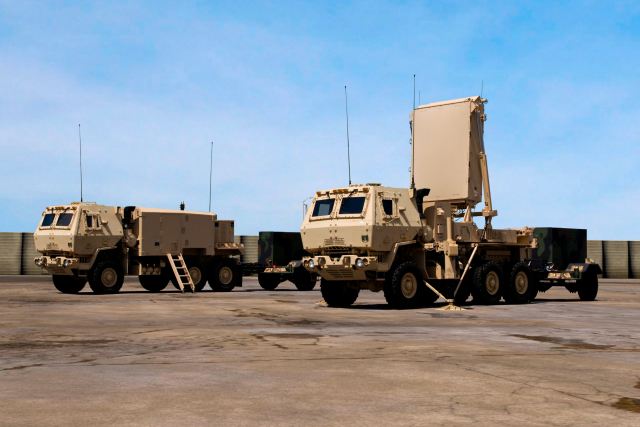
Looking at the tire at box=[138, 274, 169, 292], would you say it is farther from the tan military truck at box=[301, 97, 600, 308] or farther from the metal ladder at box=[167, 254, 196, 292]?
the tan military truck at box=[301, 97, 600, 308]

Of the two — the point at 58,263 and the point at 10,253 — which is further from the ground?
the point at 10,253

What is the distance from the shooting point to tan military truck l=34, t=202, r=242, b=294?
26734mm

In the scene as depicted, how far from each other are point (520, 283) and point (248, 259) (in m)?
25.4

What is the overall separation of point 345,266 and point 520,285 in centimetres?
→ 568

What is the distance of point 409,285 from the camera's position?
786 inches

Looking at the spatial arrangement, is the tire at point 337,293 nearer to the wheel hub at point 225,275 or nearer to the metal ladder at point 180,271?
the metal ladder at point 180,271

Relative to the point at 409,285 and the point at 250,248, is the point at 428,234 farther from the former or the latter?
the point at 250,248

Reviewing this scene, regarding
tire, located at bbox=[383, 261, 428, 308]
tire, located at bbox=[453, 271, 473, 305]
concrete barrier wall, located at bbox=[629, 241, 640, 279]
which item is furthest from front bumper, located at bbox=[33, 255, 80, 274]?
concrete barrier wall, located at bbox=[629, 241, 640, 279]

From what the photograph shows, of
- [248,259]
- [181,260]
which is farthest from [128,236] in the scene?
[248,259]

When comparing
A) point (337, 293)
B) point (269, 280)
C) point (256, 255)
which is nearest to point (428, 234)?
point (337, 293)

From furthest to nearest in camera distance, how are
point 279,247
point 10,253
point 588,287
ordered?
1. point 10,253
2. point 279,247
3. point 588,287

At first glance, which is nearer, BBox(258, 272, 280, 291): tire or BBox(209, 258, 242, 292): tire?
BBox(209, 258, 242, 292): tire

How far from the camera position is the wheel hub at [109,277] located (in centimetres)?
2688

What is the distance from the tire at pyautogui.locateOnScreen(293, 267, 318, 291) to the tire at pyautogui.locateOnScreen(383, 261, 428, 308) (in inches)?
438
